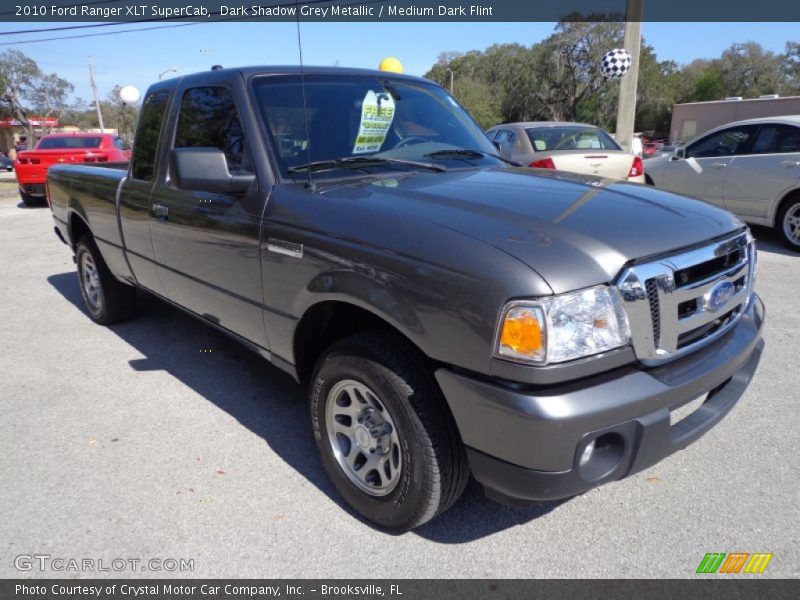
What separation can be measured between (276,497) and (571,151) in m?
6.78

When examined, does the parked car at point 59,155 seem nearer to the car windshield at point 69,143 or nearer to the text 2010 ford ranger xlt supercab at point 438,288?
the car windshield at point 69,143

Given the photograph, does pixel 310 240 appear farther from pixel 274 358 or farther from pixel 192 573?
pixel 192 573

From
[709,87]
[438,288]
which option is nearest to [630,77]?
[438,288]


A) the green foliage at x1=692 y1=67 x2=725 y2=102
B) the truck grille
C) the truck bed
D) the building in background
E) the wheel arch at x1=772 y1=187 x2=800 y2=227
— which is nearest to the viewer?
the truck grille

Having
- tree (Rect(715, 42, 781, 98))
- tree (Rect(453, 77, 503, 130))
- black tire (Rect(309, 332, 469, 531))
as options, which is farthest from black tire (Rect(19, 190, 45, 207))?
tree (Rect(715, 42, 781, 98))

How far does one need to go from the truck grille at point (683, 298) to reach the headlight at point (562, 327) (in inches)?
3.0

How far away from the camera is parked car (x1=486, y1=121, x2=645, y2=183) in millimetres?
7906

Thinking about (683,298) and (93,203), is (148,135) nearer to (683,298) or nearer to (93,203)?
(93,203)

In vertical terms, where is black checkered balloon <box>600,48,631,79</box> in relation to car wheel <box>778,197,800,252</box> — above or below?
above

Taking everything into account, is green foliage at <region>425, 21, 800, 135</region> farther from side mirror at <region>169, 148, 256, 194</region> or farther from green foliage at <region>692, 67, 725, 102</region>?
side mirror at <region>169, 148, 256, 194</region>

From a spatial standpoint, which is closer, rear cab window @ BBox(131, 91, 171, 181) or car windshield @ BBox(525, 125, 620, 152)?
rear cab window @ BBox(131, 91, 171, 181)

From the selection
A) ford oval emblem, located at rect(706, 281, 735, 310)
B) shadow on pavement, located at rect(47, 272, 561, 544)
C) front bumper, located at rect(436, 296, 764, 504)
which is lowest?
shadow on pavement, located at rect(47, 272, 561, 544)

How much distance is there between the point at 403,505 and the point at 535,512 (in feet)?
2.19

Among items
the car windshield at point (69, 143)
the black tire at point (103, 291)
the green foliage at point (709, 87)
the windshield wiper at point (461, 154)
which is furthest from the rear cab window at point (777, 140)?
the green foliage at point (709, 87)
